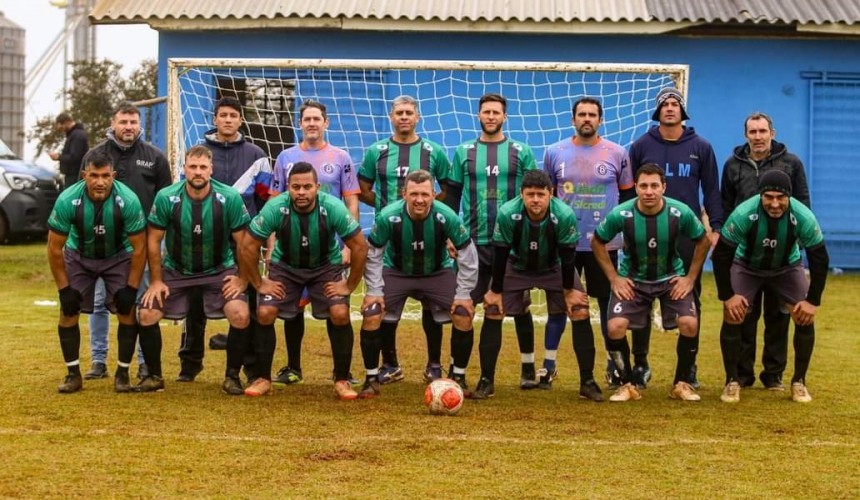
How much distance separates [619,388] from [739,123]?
8.75 meters

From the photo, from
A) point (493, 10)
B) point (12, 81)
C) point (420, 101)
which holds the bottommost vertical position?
point (420, 101)

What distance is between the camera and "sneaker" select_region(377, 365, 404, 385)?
8.99 meters

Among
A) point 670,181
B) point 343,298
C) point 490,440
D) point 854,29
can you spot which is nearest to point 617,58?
point 854,29

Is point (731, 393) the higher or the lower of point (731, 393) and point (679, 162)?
the lower

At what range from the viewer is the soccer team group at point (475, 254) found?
8281 millimetres

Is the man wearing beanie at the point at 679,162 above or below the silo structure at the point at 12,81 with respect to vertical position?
below

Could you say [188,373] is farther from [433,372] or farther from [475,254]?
[475,254]

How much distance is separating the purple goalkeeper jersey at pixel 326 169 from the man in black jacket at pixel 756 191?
2.62m

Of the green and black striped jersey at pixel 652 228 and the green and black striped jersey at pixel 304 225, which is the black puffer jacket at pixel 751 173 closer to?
the green and black striped jersey at pixel 652 228

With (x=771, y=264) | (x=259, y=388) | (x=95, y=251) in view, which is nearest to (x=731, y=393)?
(x=771, y=264)

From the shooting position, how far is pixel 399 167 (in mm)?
9047

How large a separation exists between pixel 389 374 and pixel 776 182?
9.62 feet

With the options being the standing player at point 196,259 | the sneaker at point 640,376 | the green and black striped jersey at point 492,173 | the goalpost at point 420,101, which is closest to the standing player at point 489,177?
the green and black striped jersey at point 492,173

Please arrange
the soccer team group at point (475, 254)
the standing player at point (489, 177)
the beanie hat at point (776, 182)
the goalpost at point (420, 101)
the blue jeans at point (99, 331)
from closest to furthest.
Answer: the beanie hat at point (776, 182), the soccer team group at point (475, 254), the standing player at point (489, 177), the blue jeans at point (99, 331), the goalpost at point (420, 101)
